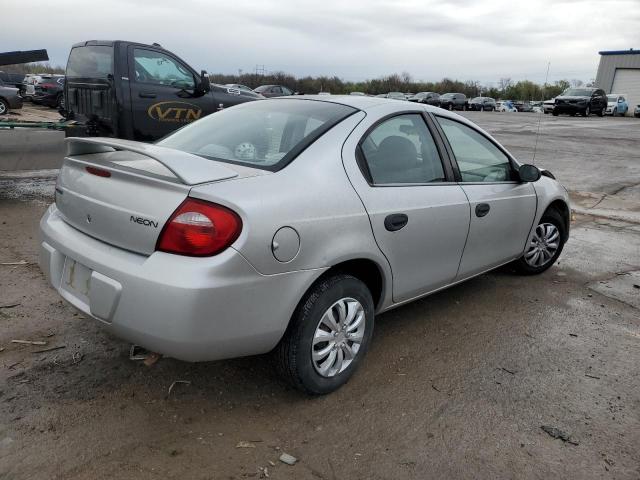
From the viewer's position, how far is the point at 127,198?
8.16 feet

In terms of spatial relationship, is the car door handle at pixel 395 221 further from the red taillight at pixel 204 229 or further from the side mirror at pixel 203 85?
the side mirror at pixel 203 85

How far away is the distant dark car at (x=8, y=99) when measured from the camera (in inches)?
675

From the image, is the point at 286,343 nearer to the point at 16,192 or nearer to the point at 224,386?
the point at 224,386

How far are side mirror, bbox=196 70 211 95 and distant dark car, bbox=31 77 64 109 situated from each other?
18.3m

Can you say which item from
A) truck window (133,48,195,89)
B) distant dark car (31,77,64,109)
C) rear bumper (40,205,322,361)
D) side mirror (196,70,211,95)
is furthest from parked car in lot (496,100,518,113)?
rear bumper (40,205,322,361)

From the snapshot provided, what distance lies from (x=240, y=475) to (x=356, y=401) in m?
0.80

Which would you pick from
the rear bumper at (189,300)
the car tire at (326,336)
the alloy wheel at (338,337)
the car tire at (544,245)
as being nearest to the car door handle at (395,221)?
the car tire at (326,336)

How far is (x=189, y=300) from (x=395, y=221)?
1.29 m

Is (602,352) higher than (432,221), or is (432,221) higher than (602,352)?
(432,221)

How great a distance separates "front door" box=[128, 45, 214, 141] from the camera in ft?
25.8

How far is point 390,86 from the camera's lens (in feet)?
229

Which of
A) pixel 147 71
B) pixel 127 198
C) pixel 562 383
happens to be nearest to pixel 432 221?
pixel 562 383

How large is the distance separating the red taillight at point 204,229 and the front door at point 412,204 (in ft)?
2.70

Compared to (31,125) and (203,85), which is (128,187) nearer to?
(31,125)
